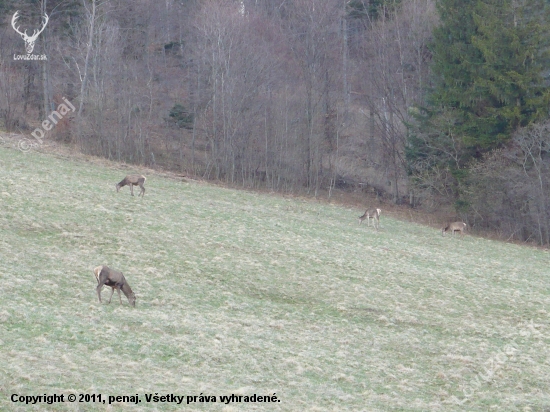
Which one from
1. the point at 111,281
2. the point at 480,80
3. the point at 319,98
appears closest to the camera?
the point at 111,281

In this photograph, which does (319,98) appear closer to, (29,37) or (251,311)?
(29,37)

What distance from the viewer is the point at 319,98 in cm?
5316

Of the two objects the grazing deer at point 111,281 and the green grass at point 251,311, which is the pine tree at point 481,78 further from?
the grazing deer at point 111,281

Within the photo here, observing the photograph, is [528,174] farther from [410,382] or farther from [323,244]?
[410,382]

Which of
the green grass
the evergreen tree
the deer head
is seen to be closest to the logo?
the deer head

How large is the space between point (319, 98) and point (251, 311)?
3734cm

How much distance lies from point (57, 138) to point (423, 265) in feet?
104

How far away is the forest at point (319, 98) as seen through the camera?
42994 mm

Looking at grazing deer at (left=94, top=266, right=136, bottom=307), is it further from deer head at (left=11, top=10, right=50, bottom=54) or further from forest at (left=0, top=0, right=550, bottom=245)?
deer head at (left=11, top=10, right=50, bottom=54)

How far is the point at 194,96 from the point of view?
56938mm

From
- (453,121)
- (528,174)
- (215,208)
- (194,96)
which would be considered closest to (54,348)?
(215,208)

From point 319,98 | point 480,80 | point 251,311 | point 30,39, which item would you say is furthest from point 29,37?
point 251,311

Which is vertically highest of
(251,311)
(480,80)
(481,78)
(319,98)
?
(481,78)

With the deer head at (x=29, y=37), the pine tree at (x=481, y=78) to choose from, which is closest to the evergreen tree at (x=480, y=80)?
the pine tree at (x=481, y=78)
